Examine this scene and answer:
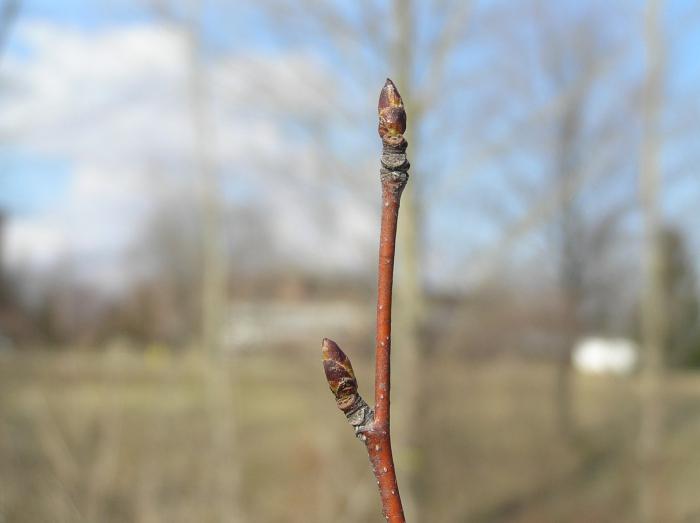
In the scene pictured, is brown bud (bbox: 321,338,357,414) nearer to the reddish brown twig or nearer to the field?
the reddish brown twig

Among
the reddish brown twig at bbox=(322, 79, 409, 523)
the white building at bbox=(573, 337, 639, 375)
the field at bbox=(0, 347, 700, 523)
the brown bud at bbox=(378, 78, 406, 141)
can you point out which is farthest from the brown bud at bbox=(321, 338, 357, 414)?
the white building at bbox=(573, 337, 639, 375)

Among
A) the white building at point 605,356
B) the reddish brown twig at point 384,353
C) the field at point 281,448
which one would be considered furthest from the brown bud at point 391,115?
the white building at point 605,356

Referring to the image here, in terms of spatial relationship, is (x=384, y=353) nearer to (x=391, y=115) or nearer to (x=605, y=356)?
(x=391, y=115)

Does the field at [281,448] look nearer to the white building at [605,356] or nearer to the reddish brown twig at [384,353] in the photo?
the white building at [605,356]

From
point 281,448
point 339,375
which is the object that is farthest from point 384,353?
point 281,448

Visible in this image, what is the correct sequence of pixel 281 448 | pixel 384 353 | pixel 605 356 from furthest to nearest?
pixel 605 356 < pixel 281 448 < pixel 384 353

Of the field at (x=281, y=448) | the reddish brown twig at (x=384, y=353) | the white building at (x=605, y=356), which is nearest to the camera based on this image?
the reddish brown twig at (x=384, y=353)

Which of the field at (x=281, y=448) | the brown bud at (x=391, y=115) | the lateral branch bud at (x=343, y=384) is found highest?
the brown bud at (x=391, y=115)
